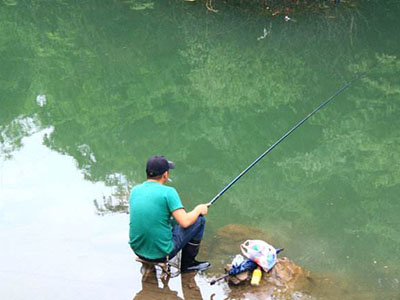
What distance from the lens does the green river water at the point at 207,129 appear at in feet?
12.9

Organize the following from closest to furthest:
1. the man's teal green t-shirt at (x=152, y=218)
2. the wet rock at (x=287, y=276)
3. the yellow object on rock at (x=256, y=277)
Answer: the man's teal green t-shirt at (x=152, y=218) < the yellow object on rock at (x=256, y=277) < the wet rock at (x=287, y=276)

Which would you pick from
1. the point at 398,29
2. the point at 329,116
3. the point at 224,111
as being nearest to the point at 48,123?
the point at 224,111

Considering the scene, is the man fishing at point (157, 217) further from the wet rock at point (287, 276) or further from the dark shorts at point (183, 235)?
the wet rock at point (287, 276)

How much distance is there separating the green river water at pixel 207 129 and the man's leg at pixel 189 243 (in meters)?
0.11

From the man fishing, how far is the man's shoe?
0.74 feet

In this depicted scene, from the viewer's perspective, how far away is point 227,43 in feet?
30.0

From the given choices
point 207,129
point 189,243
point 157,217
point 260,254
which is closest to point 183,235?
point 189,243

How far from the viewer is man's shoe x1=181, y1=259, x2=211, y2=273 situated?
359 centimetres

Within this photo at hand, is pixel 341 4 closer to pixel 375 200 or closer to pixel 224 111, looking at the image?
pixel 224 111

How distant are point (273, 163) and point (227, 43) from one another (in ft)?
13.2

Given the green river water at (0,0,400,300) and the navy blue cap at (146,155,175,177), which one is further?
the green river water at (0,0,400,300)

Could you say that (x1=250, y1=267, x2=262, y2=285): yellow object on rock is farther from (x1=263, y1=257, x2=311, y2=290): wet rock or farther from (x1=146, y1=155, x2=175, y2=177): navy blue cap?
(x1=146, y1=155, x2=175, y2=177): navy blue cap

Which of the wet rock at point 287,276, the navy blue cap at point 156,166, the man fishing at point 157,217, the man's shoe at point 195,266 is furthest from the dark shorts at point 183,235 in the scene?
the wet rock at point 287,276

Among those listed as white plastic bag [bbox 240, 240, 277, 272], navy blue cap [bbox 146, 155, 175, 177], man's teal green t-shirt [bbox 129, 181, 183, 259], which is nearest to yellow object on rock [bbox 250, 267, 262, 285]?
white plastic bag [bbox 240, 240, 277, 272]
